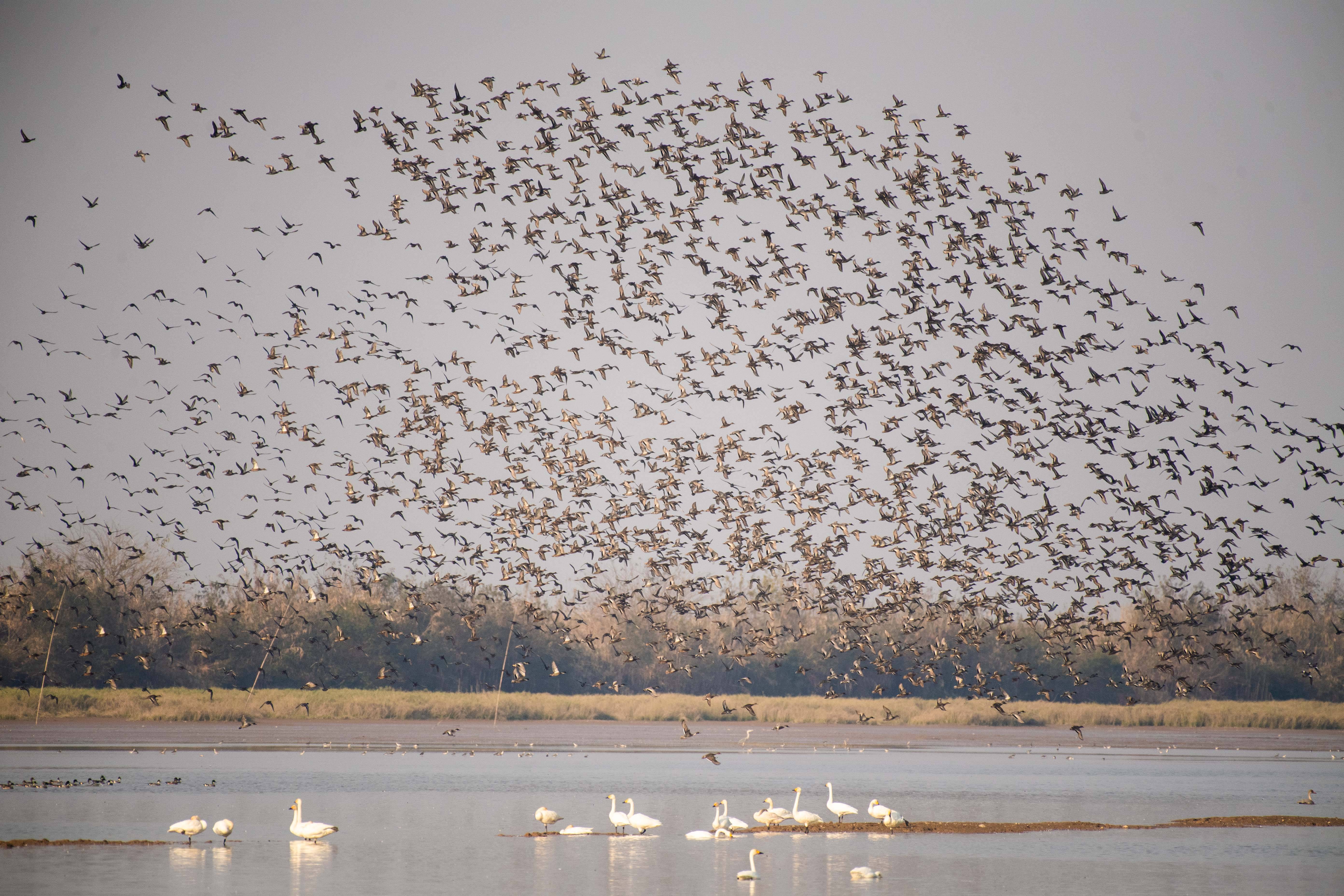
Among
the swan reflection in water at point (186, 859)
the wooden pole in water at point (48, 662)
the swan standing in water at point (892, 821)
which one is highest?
the wooden pole in water at point (48, 662)

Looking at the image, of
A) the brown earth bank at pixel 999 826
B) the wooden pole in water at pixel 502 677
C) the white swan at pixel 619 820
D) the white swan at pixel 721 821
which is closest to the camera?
the white swan at pixel 721 821

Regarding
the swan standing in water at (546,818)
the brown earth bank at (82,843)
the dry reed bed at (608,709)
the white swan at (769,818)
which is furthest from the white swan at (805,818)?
the dry reed bed at (608,709)

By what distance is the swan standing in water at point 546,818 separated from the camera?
25.9m

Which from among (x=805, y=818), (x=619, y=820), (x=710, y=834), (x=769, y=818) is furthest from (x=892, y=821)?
(x=619, y=820)

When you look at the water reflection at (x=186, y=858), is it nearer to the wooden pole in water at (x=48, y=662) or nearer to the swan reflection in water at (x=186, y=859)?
the swan reflection in water at (x=186, y=859)

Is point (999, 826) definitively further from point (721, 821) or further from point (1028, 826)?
point (721, 821)

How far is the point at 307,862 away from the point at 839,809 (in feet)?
34.7

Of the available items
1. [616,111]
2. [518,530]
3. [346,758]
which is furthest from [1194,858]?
[346,758]

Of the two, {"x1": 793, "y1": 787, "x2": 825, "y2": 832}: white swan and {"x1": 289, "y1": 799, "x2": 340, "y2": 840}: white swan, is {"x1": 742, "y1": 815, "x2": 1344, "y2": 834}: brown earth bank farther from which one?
{"x1": 289, "y1": 799, "x2": 340, "y2": 840}: white swan

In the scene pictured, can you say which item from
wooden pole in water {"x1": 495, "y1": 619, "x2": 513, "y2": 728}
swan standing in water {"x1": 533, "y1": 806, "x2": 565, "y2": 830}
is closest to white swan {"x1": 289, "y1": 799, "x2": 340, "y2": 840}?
swan standing in water {"x1": 533, "y1": 806, "x2": 565, "y2": 830}

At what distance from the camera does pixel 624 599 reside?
3997 cm

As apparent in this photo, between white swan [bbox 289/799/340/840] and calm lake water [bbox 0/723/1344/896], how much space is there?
0.85 ft

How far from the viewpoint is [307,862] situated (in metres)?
22.1

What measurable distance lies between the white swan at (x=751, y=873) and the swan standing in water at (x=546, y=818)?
5042 mm
